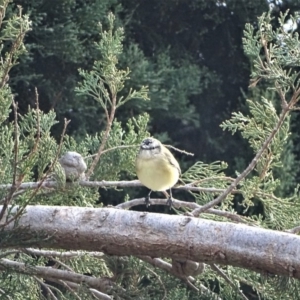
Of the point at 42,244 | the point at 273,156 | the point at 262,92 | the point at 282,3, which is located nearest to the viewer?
the point at 42,244

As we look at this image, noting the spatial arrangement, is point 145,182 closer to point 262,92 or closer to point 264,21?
point 264,21

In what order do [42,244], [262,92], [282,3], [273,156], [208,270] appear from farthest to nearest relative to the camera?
[282,3] → [262,92] → [208,270] → [273,156] → [42,244]

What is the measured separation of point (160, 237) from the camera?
2520 millimetres

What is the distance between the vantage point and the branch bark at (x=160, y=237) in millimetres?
2395

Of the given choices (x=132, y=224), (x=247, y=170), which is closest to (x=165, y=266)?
(x=132, y=224)

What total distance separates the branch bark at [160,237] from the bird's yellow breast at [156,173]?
68 centimetres

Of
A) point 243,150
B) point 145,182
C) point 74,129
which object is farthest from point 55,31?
point 145,182

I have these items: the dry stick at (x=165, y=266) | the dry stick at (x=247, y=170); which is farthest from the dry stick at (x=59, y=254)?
the dry stick at (x=247, y=170)

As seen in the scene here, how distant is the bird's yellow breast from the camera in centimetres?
331

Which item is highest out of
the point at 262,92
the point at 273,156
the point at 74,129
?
the point at 273,156

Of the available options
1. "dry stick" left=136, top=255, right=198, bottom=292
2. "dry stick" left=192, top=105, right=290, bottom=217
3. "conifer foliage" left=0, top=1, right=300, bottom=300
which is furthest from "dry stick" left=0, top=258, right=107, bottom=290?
"dry stick" left=192, top=105, right=290, bottom=217

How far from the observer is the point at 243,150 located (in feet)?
21.9

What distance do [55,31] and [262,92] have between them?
5.38 feet

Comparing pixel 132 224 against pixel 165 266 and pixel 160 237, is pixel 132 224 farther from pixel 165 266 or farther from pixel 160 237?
pixel 165 266
